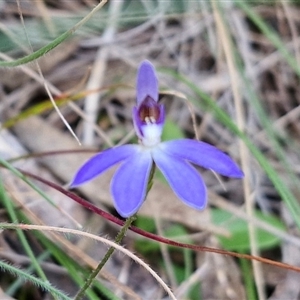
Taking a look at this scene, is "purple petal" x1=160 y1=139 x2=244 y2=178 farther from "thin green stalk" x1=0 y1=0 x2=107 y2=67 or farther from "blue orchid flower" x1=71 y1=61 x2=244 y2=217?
"thin green stalk" x1=0 y1=0 x2=107 y2=67

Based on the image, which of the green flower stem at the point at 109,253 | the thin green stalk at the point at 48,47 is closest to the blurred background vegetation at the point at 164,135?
the thin green stalk at the point at 48,47

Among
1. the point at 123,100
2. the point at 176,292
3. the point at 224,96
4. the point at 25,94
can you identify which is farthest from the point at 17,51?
the point at 176,292

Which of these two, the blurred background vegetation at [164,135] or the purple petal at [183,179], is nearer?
the purple petal at [183,179]

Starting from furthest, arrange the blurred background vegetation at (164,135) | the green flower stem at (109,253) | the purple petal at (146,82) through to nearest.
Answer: the blurred background vegetation at (164,135)
the purple petal at (146,82)
the green flower stem at (109,253)

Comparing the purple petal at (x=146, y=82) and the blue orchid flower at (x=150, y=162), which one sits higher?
the purple petal at (x=146, y=82)

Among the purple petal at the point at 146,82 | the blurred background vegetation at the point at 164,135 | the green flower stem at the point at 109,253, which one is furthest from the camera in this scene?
the blurred background vegetation at the point at 164,135

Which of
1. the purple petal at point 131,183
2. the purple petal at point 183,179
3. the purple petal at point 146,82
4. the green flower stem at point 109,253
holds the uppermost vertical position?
the purple petal at point 146,82

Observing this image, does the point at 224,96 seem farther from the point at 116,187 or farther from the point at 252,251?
the point at 116,187

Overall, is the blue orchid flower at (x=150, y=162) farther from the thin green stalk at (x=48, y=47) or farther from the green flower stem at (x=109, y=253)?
the thin green stalk at (x=48, y=47)

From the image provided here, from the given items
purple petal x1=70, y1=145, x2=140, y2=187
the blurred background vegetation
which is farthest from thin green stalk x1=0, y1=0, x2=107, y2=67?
purple petal x1=70, y1=145, x2=140, y2=187
